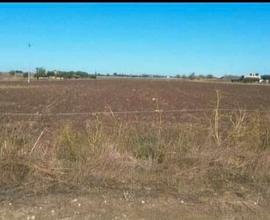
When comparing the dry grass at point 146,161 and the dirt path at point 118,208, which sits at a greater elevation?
the dry grass at point 146,161

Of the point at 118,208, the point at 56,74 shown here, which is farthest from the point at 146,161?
the point at 56,74

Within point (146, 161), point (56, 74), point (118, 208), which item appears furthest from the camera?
point (56, 74)

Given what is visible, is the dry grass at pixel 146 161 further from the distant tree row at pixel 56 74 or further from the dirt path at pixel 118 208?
the distant tree row at pixel 56 74

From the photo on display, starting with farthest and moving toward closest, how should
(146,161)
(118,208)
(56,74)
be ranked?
(56,74) → (146,161) → (118,208)

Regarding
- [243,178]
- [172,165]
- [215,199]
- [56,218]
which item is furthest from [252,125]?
[56,218]

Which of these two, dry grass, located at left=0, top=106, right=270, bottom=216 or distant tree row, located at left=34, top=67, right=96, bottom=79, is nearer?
dry grass, located at left=0, top=106, right=270, bottom=216

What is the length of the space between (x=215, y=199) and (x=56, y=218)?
2.15 meters

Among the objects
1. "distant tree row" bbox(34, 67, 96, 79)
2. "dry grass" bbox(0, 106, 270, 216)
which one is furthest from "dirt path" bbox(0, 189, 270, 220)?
"distant tree row" bbox(34, 67, 96, 79)

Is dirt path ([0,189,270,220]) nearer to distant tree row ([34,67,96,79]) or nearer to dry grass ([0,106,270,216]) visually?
dry grass ([0,106,270,216])

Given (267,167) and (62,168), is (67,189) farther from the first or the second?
(267,167)

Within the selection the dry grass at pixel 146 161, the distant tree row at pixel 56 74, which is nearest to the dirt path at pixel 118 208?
the dry grass at pixel 146 161

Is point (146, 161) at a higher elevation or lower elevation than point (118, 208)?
higher

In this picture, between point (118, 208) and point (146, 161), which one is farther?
point (146, 161)

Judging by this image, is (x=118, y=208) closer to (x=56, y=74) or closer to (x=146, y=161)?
(x=146, y=161)
